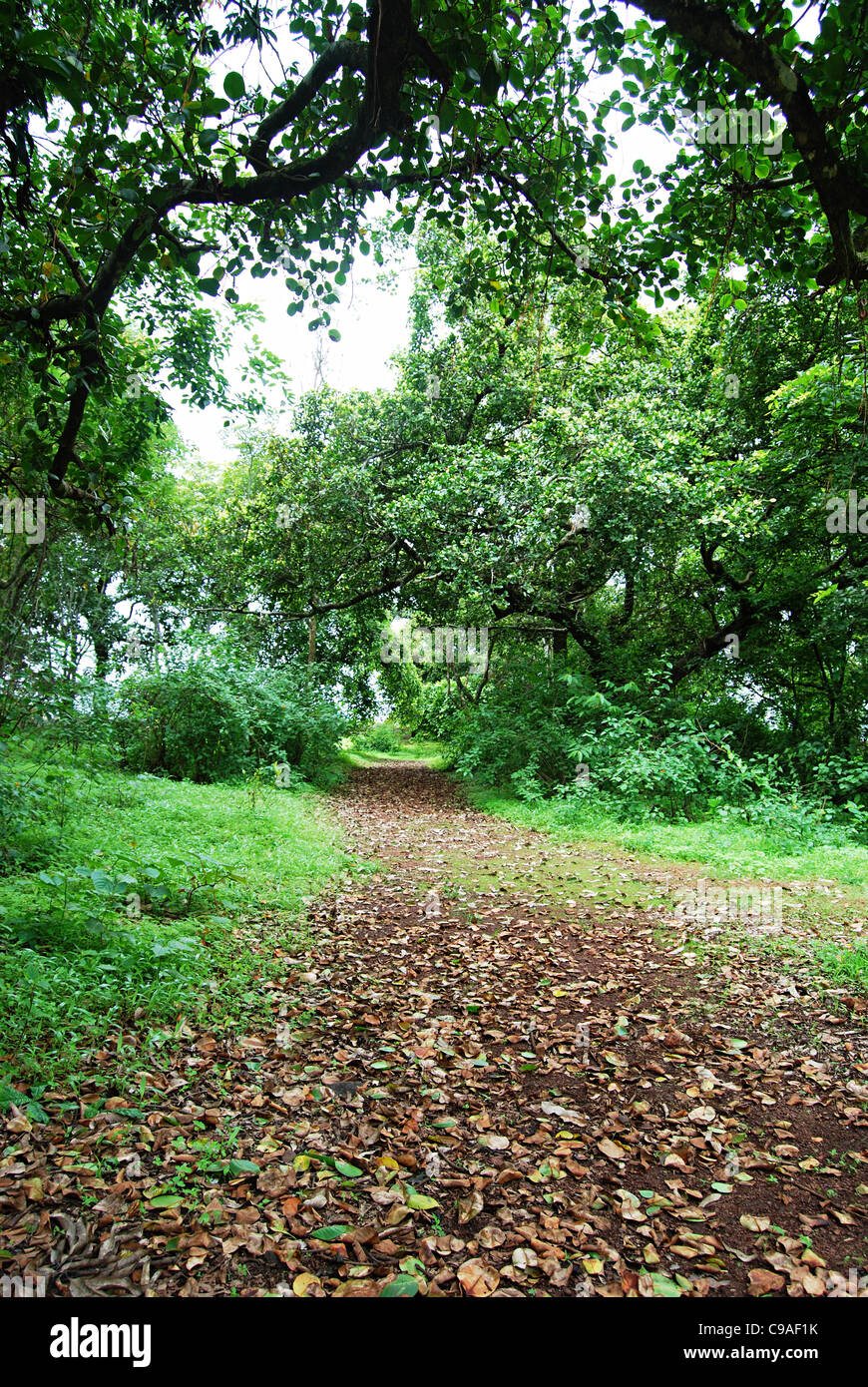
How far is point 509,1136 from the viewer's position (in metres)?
3.03

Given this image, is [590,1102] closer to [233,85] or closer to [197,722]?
[233,85]

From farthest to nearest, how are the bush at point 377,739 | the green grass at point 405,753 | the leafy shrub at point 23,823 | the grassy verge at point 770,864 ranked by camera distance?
the bush at point 377,739 → the green grass at point 405,753 → the grassy verge at point 770,864 → the leafy shrub at point 23,823

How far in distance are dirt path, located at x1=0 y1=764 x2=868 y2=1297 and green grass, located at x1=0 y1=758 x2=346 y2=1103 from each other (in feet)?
1.18

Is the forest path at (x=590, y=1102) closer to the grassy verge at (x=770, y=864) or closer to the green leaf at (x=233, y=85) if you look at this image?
the grassy verge at (x=770, y=864)

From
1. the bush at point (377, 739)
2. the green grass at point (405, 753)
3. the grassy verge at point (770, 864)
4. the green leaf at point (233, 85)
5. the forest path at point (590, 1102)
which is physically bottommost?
the forest path at point (590, 1102)

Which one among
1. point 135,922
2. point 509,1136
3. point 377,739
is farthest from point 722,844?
point 377,739

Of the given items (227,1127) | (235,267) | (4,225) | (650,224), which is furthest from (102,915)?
(650,224)

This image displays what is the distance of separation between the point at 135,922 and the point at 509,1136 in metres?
2.65

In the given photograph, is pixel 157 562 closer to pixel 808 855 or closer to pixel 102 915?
pixel 102 915

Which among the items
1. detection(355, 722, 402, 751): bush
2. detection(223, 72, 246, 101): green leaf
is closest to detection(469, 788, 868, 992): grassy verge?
detection(223, 72, 246, 101): green leaf

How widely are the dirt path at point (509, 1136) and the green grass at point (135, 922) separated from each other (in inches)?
14.2

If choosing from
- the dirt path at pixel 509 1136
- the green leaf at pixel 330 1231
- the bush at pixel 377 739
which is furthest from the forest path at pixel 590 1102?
the bush at pixel 377 739

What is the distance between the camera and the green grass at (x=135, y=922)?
10.9 ft

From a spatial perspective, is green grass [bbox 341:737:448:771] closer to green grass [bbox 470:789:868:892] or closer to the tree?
green grass [bbox 470:789:868:892]
